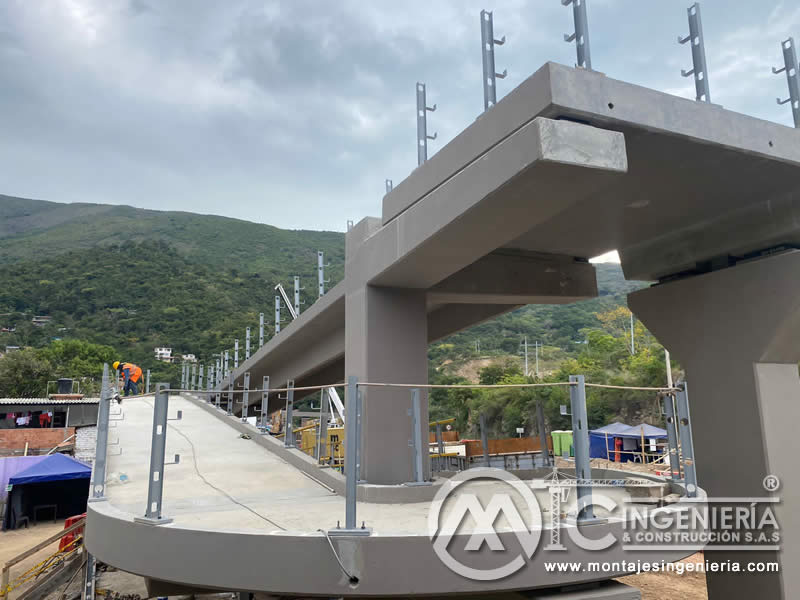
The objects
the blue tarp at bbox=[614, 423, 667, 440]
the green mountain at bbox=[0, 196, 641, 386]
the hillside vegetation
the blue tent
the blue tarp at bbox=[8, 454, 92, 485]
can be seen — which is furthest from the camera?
the green mountain at bbox=[0, 196, 641, 386]

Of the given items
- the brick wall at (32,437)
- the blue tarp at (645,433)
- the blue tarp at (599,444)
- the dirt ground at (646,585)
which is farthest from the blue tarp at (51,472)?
the blue tarp at (599,444)

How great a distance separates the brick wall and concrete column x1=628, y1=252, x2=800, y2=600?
2526cm

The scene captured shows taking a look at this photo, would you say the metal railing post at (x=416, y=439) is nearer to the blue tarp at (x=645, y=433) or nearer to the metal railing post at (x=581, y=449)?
the metal railing post at (x=581, y=449)

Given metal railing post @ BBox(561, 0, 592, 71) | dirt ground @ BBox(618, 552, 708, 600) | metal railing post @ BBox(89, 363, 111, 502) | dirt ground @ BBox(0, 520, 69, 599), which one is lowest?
dirt ground @ BBox(0, 520, 69, 599)

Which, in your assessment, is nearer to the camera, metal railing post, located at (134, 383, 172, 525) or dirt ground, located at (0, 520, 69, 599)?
metal railing post, located at (134, 383, 172, 525)

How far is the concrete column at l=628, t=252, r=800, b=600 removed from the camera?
6027mm

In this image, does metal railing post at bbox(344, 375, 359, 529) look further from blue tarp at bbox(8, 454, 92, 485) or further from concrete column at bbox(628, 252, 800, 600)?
blue tarp at bbox(8, 454, 92, 485)

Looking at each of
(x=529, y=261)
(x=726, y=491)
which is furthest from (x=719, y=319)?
(x=529, y=261)

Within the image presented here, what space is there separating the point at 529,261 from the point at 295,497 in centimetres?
470

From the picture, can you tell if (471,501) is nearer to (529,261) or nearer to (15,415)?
(529,261)

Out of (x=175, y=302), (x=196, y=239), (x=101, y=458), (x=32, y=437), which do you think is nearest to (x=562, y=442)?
(x=101, y=458)

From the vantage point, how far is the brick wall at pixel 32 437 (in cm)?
2311

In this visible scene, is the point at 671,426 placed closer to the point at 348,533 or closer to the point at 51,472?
the point at 348,533

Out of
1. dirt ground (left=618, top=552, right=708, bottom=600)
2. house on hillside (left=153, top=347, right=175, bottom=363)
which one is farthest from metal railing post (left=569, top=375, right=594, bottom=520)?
house on hillside (left=153, top=347, right=175, bottom=363)
